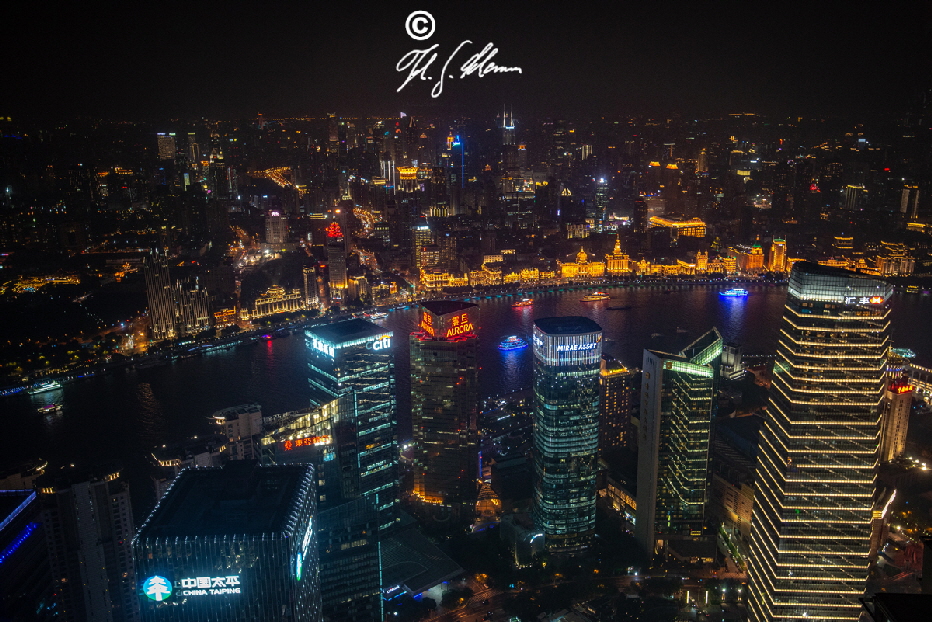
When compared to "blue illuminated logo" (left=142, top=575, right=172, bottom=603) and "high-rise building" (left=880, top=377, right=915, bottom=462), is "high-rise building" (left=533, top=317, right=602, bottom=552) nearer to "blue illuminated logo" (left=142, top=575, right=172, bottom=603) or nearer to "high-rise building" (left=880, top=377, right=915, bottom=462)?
"high-rise building" (left=880, top=377, right=915, bottom=462)

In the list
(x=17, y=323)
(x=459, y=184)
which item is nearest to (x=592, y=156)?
(x=459, y=184)

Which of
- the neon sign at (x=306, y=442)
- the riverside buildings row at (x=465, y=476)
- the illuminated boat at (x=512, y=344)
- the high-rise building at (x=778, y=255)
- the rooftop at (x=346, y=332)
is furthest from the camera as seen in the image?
the high-rise building at (x=778, y=255)

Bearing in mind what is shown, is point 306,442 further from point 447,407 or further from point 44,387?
point 44,387

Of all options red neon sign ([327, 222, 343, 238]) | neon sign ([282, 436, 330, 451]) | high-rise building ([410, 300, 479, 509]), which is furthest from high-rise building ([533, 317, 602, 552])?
red neon sign ([327, 222, 343, 238])

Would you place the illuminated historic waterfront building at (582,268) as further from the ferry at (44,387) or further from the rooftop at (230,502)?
the rooftop at (230,502)

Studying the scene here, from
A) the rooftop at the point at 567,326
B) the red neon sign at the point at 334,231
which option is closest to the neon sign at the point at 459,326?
the rooftop at the point at 567,326

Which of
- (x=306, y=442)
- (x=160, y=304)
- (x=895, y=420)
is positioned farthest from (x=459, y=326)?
(x=160, y=304)

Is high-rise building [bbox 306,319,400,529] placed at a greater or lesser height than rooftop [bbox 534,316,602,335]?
lesser
